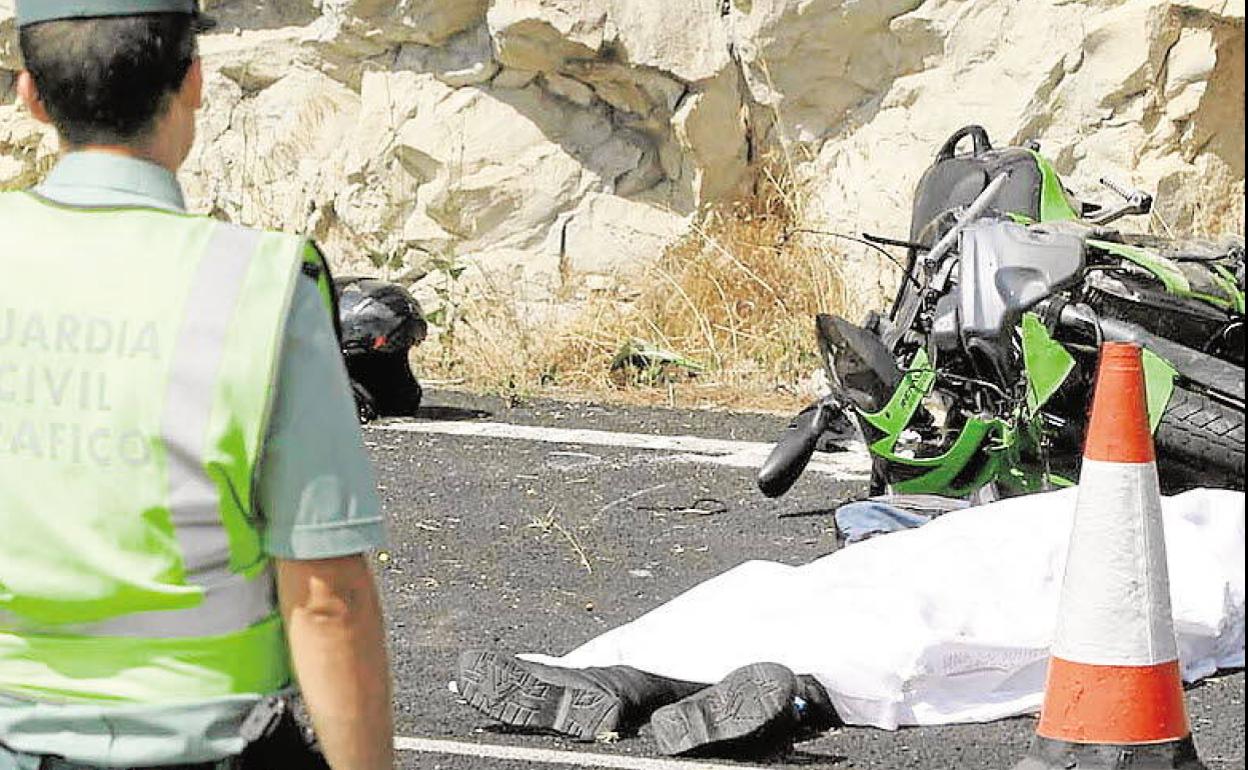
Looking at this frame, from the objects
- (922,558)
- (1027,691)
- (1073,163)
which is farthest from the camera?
(1073,163)

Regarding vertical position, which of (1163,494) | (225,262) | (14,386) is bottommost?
(1163,494)

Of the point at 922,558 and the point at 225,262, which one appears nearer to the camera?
the point at 225,262

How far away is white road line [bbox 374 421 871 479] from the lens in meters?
8.26

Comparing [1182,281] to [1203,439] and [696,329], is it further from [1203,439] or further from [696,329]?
[696,329]

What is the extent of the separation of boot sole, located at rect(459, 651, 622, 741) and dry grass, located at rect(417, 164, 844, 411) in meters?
4.71

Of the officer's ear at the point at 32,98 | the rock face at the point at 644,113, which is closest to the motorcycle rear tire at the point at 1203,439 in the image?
the officer's ear at the point at 32,98

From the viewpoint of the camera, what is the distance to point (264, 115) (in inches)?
517

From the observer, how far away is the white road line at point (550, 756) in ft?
15.5

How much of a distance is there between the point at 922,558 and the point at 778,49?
272 inches

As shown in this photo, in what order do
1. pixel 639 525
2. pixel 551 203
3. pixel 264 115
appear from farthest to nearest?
pixel 264 115 < pixel 551 203 < pixel 639 525

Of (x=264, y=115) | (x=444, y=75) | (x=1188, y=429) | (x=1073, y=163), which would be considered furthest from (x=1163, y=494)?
(x=264, y=115)

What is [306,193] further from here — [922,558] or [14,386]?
[14,386]

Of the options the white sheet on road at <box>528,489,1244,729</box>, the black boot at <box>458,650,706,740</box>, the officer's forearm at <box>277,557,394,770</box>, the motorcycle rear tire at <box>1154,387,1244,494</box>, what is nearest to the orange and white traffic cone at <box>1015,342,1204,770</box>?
the white sheet on road at <box>528,489,1244,729</box>

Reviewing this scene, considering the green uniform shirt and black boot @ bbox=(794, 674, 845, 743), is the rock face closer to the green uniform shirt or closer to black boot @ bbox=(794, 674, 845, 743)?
black boot @ bbox=(794, 674, 845, 743)
